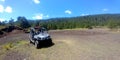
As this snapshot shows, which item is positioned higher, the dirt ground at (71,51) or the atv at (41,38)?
the atv at (41,38)

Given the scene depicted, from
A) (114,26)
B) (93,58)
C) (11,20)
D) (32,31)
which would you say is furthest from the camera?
(11,20)

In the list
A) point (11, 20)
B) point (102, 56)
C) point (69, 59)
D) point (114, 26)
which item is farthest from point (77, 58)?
point (11, 20)

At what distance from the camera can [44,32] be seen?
949 inches

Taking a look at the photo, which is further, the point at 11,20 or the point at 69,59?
the point at 11,20

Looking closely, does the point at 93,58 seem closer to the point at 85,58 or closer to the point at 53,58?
the point at 85,58

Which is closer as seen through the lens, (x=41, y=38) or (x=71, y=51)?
(x=71, y=51)

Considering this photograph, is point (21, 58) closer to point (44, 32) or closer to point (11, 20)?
point (44, 32)

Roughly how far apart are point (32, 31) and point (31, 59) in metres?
8.30

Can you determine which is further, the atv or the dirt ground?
the atv

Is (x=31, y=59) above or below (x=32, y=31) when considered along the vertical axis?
below

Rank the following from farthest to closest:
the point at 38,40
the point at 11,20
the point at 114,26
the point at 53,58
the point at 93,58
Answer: the point at 11,20 < the point at 114,26 < the point at 38,40 < the point at 53,58 < the point at 93,58

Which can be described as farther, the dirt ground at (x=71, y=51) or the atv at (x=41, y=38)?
the atv at (x=41, y=38)

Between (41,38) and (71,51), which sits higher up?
(41,38)

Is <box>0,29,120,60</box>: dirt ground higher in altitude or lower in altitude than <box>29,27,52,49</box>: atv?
lower
